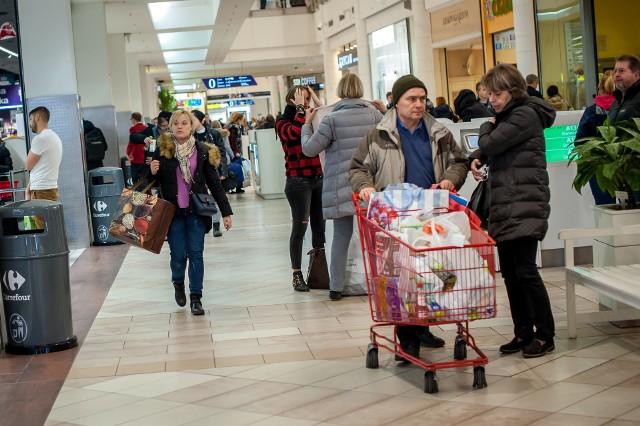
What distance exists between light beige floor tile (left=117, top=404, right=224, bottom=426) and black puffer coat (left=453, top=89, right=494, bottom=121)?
24.5ft

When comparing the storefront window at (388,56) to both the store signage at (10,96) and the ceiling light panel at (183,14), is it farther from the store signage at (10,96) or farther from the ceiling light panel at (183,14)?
the store signage at (10,96)

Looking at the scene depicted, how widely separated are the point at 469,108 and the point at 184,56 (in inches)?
978

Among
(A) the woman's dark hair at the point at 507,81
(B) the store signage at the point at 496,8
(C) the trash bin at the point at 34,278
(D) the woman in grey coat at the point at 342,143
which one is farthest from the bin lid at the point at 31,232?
(B) the store signage at the point at 496,8

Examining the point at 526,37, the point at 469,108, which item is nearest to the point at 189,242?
the point at 469,108

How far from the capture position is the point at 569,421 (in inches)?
173

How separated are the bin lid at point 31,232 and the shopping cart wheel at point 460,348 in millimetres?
2946

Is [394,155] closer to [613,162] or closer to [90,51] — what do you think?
[613,162]

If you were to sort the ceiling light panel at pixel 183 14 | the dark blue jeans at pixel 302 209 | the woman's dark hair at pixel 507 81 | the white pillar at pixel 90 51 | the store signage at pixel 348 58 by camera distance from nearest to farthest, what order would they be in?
1. the woman's dark hair at pixel 507 81
2. the dark blue jeans at pixel 302 209
3. the white pillar at pixel 90 51
4. the ceiling light panel at pixel 183 14
5. the store signage at pixel 348 58

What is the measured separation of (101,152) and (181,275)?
9.57m

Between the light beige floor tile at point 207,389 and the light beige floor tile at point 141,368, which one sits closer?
the light beige floor tile at point 207,389

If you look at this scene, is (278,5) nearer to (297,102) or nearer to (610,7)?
(610,7)

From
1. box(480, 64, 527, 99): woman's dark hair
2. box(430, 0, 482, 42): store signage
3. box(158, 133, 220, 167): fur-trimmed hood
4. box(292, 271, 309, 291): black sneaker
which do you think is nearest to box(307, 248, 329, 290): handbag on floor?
box(292, 271, 309, 291): black sneaker

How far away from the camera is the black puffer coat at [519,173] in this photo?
5484 mm

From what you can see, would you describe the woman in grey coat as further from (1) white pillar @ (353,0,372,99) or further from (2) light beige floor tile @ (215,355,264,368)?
(1) white pillar @ (353,0,372,99)
